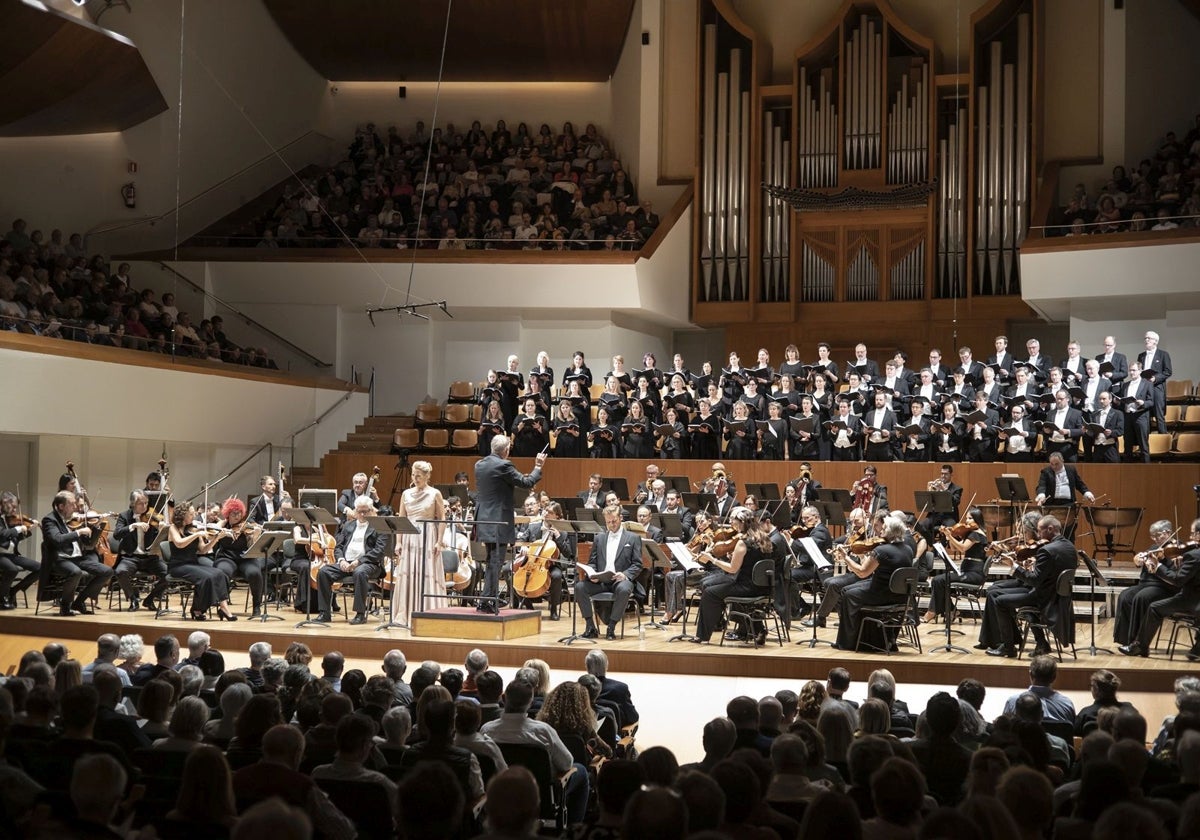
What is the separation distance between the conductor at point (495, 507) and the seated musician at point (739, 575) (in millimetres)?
1592

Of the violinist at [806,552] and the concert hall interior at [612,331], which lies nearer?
the concert hall interior at [612,331]

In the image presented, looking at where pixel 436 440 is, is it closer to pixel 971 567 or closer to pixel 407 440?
pixel 407 440

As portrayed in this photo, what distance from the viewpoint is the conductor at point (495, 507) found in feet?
33.8

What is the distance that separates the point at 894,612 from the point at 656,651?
178cm

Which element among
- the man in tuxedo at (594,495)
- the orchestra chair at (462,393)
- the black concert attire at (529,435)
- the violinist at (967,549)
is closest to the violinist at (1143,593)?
the violinist at (967,549)

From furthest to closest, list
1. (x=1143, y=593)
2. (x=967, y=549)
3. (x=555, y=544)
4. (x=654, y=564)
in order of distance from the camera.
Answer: (x=654, y=564), (x=555, y=544), (x=967, y=549), (x=1143, y=593)

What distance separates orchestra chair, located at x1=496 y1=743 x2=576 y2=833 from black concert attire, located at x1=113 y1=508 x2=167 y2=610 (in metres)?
7.30

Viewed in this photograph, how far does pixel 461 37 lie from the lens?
21047 mm

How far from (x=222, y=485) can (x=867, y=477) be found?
896 centimetres

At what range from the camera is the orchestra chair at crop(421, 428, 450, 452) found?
1691 cm

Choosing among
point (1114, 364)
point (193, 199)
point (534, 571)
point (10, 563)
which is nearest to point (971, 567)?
point (534, 571)

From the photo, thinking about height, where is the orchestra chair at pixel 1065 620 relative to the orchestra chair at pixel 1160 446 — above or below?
below

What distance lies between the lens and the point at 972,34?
19.1 metres

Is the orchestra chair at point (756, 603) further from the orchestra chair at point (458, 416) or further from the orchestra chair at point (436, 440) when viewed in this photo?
the orchestra chair at point (458, 416)
